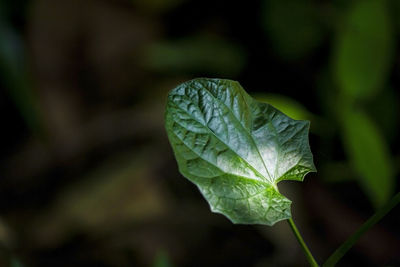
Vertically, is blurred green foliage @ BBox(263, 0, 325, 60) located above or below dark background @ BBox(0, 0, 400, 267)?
above

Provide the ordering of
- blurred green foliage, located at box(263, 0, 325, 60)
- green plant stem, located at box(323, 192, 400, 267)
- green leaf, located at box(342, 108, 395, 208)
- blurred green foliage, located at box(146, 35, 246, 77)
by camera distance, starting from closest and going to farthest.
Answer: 1. green plant stem, located at box(323, 192, 400, 267)
2. green leaf, located at box(342, 108, 395, 208)
3. blurred green foliage, located at box(263, 0, 325, 60)
4. blurred green foliage, located at box(146, 35, 246, 77)

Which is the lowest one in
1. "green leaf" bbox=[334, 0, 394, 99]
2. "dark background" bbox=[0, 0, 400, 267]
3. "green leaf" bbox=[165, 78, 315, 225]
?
"dark background" bbox=[0, 0, 400, 267]

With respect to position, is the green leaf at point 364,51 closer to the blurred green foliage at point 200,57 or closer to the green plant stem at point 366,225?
the blurred green foliage at point 200,57

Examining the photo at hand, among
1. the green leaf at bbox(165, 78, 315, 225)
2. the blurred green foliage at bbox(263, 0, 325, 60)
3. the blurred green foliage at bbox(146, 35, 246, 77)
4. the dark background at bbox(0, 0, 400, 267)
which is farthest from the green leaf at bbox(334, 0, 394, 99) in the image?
the green leaf at bbox(165, 78, 315, 225)

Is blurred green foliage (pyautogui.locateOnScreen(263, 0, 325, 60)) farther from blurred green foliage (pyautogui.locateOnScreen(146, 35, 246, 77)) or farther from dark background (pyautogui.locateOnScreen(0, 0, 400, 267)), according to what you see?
blurred green foliage (pyautogui.locateOnScreen(146, 35, 246, 77))

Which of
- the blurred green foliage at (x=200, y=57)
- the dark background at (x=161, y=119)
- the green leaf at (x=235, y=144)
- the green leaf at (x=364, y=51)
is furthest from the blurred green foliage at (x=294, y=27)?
the green leaf at (x=235, y=144)

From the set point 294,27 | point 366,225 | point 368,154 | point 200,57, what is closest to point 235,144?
point 366,225
